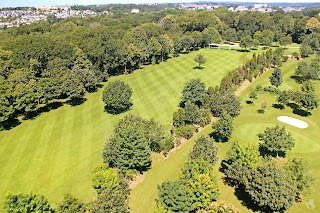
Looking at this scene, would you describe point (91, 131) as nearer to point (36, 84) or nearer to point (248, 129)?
point (36, 84)

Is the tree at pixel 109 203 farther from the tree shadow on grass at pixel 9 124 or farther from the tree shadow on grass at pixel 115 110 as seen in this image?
the tree shadow on grass at pixel 9 124

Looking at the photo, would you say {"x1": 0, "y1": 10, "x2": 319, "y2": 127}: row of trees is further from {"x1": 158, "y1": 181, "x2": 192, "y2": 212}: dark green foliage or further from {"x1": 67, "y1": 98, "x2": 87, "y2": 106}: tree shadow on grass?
{"x1": 158, "y1": 181, "x2": 192, "y2": 212}: dark green foliage

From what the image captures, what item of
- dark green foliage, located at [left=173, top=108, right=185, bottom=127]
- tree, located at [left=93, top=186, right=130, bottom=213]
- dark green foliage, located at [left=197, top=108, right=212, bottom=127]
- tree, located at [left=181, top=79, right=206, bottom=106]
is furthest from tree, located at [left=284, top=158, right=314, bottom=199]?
tree, located at [left=181, top=79, right=206, bottom=106]

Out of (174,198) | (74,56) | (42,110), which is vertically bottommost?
(42,110)

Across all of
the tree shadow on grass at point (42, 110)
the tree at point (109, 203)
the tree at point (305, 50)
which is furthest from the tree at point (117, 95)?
the tree at point (305, 50)

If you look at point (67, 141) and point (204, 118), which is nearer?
point (67, 141)

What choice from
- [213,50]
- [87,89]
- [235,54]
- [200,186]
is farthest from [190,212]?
[213,50]

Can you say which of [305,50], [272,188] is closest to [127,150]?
[272,188]

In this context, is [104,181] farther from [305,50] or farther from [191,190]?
[305,50]
